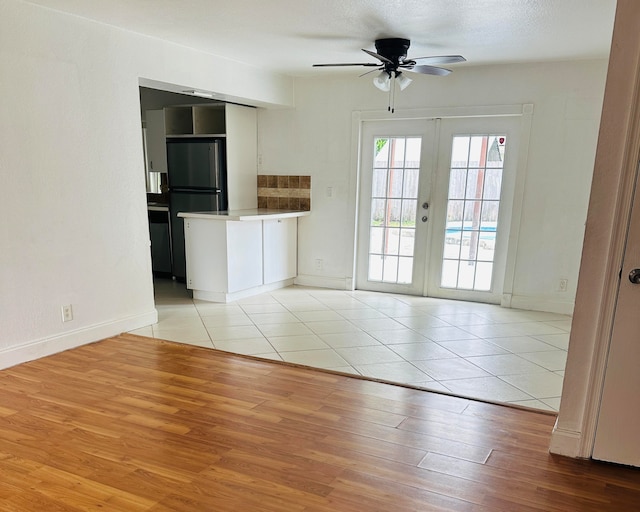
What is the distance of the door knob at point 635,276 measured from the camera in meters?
1.88

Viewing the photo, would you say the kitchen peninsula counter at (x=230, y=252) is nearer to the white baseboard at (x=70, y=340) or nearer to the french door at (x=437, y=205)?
the white baseboard at (x=70, y=340)

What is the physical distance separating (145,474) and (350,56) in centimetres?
353

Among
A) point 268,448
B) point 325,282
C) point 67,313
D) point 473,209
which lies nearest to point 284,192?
point 325,282

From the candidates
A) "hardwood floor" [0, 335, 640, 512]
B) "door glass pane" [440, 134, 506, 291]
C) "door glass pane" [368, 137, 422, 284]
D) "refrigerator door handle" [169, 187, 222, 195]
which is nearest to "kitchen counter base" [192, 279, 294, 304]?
"refrigerator door handle" [169, 187, 222, 195]

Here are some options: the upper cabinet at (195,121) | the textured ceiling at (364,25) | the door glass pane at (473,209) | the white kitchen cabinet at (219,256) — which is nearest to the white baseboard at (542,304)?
the door glass pane at (473,209)

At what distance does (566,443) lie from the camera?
2.11 metres

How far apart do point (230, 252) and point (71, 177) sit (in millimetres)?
1615

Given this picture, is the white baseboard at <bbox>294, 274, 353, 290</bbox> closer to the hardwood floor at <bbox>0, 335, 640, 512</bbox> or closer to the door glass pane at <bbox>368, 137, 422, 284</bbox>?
the door glass pane at <bbox>368, 137, 422, 284</bbox>

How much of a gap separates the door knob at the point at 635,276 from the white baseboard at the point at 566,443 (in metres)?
0.72

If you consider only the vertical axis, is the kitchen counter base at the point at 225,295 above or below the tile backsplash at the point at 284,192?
below

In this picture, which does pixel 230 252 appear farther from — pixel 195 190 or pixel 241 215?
pixel 195 190

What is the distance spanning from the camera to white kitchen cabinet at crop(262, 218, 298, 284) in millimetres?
4977

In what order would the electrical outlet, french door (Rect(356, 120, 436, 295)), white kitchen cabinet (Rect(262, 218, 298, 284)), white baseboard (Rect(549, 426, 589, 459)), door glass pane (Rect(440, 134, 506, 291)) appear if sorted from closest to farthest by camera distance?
white baseboard (Rect(549, 426, 589, 459))
the electrical outlet
door glass pane (Rect(440, 134, 506, 291))
french door (Rect(356, 120, 436, 295))
white kitchen cabinet (Rect(262, 218, 298, 284))

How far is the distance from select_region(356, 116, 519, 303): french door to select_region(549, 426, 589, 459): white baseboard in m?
2.75
